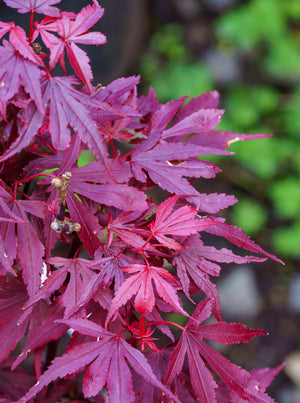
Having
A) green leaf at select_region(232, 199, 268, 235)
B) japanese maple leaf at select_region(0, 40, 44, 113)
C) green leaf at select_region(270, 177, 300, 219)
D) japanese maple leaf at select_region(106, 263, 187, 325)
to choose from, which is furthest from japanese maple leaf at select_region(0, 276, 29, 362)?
green leaf at select_region(270, 177, 300, 219)

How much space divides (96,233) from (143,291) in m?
0.10

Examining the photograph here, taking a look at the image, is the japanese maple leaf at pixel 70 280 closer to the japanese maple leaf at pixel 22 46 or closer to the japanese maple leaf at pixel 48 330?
the japanese maple leaf at pixel 48 330

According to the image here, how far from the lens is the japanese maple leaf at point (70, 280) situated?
20.7 inches

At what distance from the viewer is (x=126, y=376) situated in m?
0.51

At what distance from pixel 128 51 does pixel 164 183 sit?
6.23 ft

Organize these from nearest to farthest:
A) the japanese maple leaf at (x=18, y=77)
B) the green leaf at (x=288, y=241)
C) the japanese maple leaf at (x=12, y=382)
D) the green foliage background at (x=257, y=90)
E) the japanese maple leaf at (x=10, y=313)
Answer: the japanese maple leaf at (x=18, y=77)
the japanese maple leaf at (x=10, y=313)
the japanese maple leaf at (x=12, y=382)
the green leaf at (x=288, y=241)
the green foliage background at (x=257, y=90)

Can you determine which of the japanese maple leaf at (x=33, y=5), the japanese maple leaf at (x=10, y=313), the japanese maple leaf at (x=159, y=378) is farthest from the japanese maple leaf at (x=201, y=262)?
the japanese maple leaf at (x=33, y=5)

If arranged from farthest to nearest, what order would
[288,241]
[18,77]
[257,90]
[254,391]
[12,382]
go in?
1. [257,90]
2. [288,241]
3. [12,382]
4. [254,391]
5. [18,77]

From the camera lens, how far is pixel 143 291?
19.6 inches

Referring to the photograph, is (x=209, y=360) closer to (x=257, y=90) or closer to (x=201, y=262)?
(x=201, y=262)

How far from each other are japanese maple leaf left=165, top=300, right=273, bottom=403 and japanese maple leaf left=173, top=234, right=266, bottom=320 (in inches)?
0.9

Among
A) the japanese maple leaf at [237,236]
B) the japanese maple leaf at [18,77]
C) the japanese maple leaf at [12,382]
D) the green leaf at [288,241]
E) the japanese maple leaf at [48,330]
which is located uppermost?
the japanese maple leaf at [18,77]

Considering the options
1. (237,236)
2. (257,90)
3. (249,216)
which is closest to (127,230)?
(237,236)

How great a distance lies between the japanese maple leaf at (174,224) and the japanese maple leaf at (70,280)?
0.10 m
